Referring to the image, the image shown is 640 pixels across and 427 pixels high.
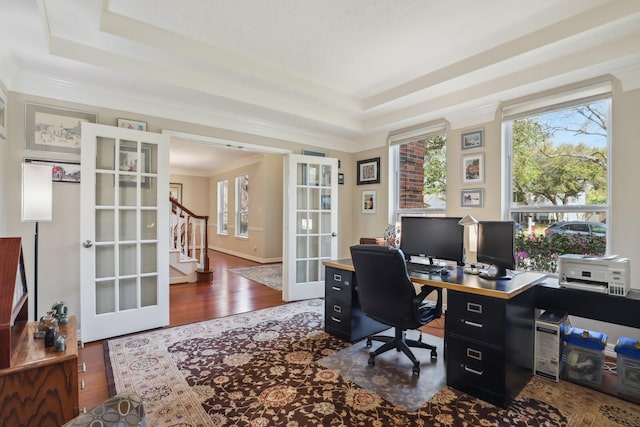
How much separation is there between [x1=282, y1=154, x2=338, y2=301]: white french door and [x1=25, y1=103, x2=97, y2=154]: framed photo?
2348mm

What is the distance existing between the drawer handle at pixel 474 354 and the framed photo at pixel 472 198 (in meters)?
1.91

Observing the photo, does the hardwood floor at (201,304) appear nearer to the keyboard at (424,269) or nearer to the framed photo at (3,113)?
the framed photo at (3,113)

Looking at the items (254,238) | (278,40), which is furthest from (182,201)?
(278,40)

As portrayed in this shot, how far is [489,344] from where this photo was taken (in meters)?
2.08

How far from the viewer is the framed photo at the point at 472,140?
11.7 feet

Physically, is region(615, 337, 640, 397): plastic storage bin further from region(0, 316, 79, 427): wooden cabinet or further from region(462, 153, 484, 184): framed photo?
region(0, 316, 79, 427): wooden cabinet

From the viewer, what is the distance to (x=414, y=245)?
122 inches

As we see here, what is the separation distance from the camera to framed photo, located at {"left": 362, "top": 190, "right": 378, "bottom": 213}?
16.1 feet

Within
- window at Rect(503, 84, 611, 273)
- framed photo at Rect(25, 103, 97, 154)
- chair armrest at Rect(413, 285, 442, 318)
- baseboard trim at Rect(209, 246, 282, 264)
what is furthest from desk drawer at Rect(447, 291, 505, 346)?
baseboard trim at Rect(209, 246, 282, 264)

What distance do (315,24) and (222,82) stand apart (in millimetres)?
1266

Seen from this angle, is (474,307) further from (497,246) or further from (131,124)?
(131,124)

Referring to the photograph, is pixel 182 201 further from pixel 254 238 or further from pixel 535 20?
pixel 535 20

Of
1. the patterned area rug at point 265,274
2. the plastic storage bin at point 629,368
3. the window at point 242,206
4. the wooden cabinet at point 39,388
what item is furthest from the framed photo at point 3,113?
the window at point 242,206

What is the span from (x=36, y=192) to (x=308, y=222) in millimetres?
3030
